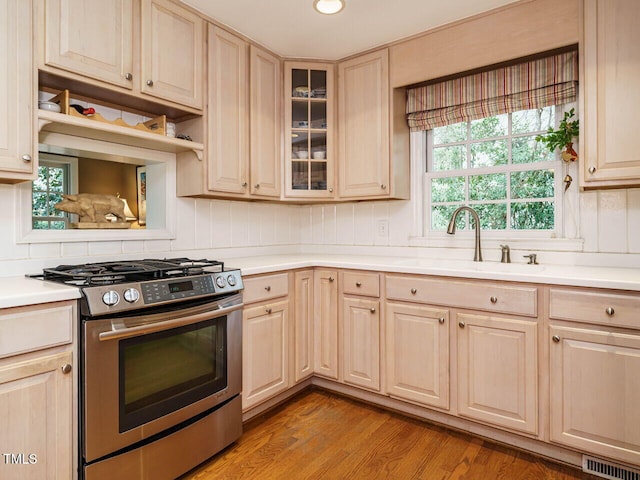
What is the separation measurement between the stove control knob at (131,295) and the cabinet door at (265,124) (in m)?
1.22

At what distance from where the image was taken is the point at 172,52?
212 cm

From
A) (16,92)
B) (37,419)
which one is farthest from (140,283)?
(16,92)

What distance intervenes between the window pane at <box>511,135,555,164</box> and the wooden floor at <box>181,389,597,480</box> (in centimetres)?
166

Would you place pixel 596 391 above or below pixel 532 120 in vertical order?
below

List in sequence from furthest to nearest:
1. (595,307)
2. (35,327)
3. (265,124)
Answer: (265,124), (595,307), (35,327)

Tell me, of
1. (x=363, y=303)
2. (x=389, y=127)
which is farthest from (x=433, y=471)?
(x=389, y=127)

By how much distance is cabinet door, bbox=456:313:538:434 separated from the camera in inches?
73.4

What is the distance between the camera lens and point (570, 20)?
6.63ft

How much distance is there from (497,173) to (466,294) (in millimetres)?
999

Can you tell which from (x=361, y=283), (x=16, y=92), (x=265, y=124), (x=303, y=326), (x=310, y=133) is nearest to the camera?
(x=16, y=92)

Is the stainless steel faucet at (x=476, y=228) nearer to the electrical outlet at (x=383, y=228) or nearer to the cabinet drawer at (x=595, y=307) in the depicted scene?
the electrical outlet at (x=383, y=228)

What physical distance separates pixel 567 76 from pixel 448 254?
1212 mm

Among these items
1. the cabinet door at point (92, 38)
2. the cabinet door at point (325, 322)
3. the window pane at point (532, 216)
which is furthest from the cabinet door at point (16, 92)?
the window pane at point (532, 216)

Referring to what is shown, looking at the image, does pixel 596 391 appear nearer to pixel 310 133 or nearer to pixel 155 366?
pixel 155 366
